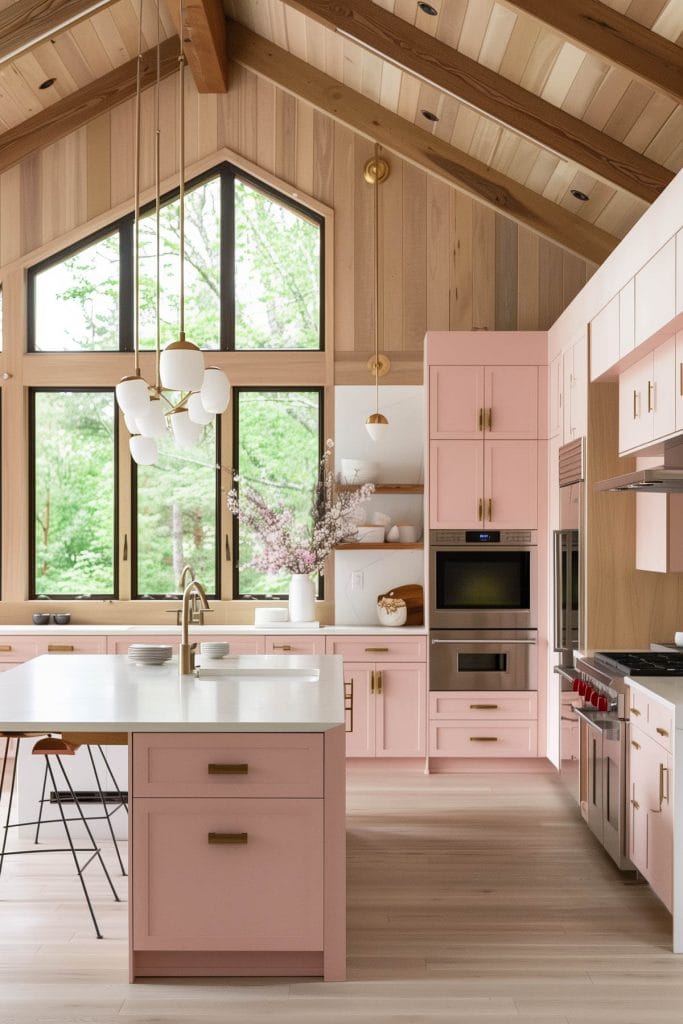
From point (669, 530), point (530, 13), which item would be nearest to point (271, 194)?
point (530, 13)

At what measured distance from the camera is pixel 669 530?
14.3 feet

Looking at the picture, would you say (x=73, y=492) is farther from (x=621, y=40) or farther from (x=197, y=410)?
(x=621, y=40)

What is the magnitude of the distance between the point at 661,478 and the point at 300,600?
300 cm

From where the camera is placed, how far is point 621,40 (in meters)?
3.96

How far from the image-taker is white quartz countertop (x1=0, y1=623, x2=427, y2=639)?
5883 millimetres

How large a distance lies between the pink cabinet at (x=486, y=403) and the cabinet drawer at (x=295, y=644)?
4.59 feet

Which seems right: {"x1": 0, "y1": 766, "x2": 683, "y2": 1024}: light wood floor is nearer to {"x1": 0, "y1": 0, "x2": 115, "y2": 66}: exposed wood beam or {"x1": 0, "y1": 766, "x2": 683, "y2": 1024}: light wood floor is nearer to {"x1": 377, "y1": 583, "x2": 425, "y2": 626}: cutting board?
{"x1": 377, "y1": 583, "x2": 425, "y2": 626}: cutting board

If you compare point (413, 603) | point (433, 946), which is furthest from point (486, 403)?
point (433, 946)

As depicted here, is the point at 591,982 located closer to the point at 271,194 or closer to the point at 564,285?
the point at 564,285

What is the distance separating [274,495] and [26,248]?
227cm

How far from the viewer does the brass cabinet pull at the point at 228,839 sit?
3007mm

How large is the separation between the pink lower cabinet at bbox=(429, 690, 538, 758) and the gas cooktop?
1274 mm

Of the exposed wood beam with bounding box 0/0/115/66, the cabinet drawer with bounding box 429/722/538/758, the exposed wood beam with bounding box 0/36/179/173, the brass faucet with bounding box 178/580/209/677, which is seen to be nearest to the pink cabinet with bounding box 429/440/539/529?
the cabinet drawer with bounding box 429/722/538/758

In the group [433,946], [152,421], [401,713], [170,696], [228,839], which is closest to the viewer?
[228,839]
